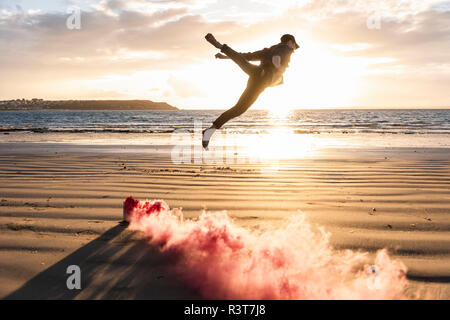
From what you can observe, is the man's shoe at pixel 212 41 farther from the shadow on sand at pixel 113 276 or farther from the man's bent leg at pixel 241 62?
the shadow on sand at pixel 113 276

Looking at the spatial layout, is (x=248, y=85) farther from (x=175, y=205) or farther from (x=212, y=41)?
(x=175, y=205)

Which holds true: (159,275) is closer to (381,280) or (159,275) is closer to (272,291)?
(272,291)

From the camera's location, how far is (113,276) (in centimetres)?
307

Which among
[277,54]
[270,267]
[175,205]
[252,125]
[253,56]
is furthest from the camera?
[252,125]

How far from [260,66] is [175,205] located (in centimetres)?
269

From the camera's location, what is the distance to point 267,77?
120 inches

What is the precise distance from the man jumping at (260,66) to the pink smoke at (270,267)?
1.07m

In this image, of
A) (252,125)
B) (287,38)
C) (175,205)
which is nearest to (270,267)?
(287,38)

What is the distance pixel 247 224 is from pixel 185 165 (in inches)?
199

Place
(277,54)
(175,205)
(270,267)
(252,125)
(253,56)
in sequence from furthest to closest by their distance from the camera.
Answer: (252,125), (175,205), (253,56), (277,54), (270,267)

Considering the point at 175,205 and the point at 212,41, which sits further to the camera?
the point at 175,205

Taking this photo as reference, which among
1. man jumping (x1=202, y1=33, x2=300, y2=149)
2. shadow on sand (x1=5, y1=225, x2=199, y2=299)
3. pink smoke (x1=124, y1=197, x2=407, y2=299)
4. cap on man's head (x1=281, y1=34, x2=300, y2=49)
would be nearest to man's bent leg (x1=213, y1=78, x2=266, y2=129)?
man jumping (x1=202, y1=33, x2=300, y2=149)

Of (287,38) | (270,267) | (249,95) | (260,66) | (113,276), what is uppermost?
(287,38)

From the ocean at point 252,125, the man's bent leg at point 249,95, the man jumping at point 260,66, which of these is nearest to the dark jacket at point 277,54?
the man jumping at point 260,66
